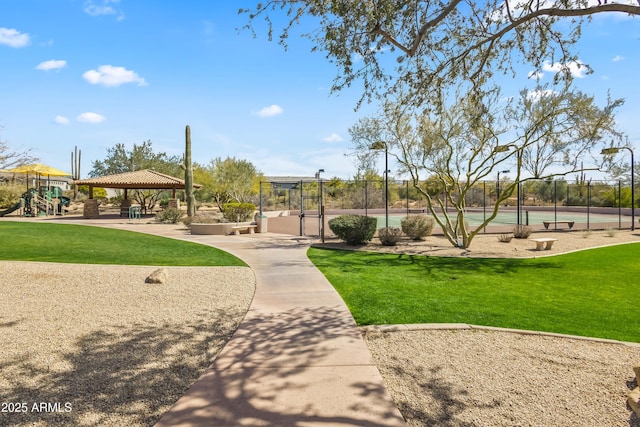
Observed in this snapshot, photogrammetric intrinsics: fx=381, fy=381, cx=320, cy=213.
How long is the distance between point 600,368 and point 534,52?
6.89 m

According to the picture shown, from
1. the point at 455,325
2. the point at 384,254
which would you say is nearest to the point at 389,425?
the point at 455,325

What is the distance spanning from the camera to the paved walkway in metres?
3.47

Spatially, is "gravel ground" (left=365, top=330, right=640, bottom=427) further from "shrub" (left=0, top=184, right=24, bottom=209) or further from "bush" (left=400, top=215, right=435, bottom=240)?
"shrub" (left=0, top=184, right=24, bottom=209)

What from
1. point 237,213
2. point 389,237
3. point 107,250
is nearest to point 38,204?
point 237,213

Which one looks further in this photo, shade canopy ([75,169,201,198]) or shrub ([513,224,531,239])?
shade canopy ([75,169,201,198])

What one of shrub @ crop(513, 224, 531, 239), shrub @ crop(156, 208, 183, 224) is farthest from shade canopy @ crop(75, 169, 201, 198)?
shrub @ crop(513, 224, 531, 239)

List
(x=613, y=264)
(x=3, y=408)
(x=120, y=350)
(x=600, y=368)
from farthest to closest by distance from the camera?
1. (x=613, y=264)
2. (x=120, y=350)
3. (x=600, y=368)
4. (x=3, y=408)

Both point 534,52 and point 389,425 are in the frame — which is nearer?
point 389,425

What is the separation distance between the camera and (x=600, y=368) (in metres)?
4.59

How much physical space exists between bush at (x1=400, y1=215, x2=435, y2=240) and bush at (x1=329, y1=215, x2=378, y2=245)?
2.58 meters

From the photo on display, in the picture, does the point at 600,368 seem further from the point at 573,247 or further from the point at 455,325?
the point at 573,247

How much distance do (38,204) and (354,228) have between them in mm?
30202

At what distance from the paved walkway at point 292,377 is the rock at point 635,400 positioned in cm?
224

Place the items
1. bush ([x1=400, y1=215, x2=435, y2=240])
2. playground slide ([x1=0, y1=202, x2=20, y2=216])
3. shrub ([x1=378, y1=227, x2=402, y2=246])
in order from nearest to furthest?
1. shrub ([x1=378, y1=227, x2=402, y2=246])
2. bush ([x1=400, y1=215, x2=435, y2=240])
3. playground slide ([x1=0, y1=202, x2=20, y2=216])
